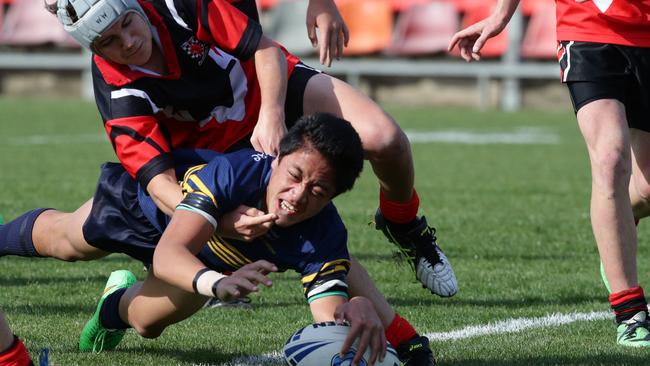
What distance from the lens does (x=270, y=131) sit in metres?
3.92

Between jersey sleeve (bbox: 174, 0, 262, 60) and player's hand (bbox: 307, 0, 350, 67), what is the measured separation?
0.32 m

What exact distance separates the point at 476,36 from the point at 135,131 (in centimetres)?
163

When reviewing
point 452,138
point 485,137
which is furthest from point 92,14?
point 485,137

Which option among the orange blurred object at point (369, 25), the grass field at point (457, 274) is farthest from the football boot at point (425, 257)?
the orange blurred object at point (369, 25)

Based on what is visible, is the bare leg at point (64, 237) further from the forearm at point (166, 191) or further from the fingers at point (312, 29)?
the fingers at point (312, 29)

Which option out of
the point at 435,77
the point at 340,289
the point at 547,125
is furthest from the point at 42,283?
the point at 435,77

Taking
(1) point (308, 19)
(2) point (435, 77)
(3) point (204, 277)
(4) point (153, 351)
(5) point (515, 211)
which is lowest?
(2) point (435, 77)

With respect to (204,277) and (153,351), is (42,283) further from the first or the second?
(204,277)

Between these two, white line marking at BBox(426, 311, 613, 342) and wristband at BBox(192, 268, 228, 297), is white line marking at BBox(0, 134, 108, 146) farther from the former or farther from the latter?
wristband at BBox(192, 268, 228, 297)

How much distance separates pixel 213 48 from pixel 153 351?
44.8 inches

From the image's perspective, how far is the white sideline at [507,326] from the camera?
4199mm

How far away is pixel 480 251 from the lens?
265 inches

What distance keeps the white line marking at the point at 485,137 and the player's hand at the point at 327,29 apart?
9.05 meters

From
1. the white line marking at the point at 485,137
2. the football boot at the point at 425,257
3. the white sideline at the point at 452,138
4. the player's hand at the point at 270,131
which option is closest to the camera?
the player's hand at the point at 270,131
